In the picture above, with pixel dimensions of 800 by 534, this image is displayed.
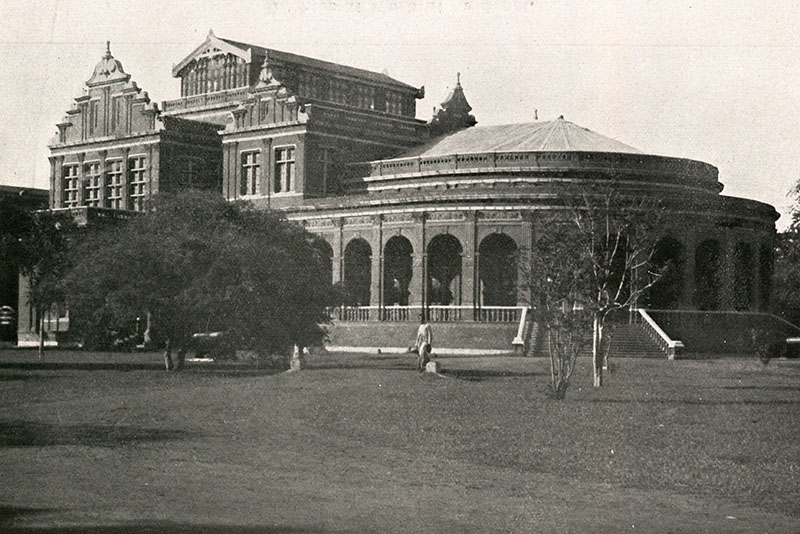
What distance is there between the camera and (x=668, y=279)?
54.5 m

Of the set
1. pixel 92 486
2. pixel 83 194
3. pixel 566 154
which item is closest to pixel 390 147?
pixel 566 154

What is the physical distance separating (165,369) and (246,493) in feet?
83.0

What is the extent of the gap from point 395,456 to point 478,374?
1811 cm

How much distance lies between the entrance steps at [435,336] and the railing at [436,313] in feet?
2.18

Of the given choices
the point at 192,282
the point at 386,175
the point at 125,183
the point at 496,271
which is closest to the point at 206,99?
Answer: the point at 125,183

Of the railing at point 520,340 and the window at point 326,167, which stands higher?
the window at point 326,167

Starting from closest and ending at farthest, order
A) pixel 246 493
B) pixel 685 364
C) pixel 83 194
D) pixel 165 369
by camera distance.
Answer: pixel 246 493 < pixel 165 369 < pixel 685 364 < pixel 83 194

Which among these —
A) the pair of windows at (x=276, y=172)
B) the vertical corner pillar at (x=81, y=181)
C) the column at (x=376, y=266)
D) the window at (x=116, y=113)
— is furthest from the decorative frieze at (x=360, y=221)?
the vertical corner pillar at (x=81, y=181)

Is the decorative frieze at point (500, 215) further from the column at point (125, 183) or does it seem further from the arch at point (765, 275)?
the column at point (125, 183)

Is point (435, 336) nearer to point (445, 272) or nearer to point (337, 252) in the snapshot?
point (445, 272)

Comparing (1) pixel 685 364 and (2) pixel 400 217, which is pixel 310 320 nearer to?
(1) pixel 685 364

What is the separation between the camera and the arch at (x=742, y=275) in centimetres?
5675

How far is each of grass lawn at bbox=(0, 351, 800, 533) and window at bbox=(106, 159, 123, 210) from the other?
132ft

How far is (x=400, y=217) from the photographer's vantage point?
55.6m
